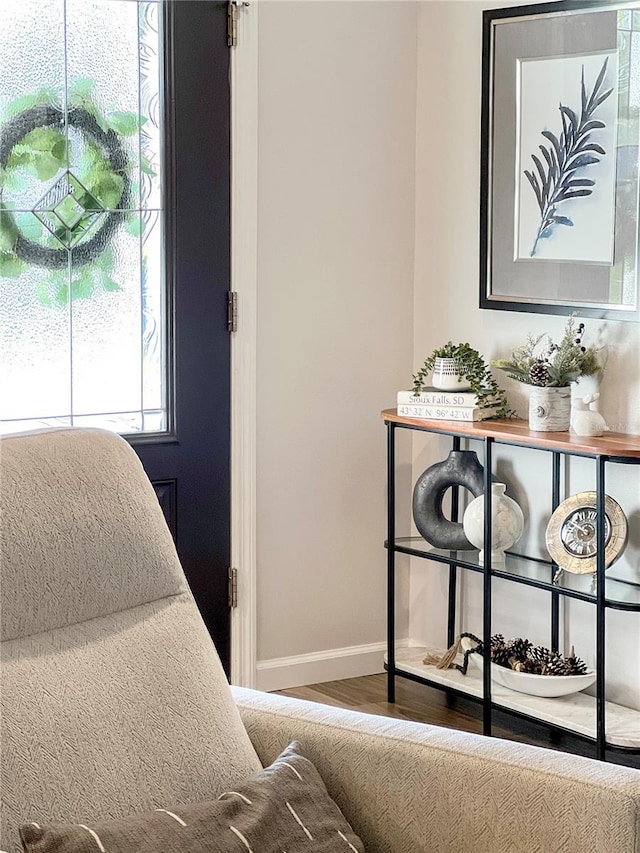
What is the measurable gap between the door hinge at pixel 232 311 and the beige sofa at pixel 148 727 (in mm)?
1625

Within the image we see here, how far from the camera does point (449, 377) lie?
10.8ft

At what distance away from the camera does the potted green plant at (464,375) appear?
3.28m

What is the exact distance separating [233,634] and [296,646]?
0.78 feet

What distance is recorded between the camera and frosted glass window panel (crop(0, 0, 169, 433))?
3.00 metres

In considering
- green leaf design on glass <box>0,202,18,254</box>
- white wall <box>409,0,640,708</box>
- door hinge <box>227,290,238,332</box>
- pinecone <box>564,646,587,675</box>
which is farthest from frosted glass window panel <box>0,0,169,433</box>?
pinecone <box>564,646,587,675</box>

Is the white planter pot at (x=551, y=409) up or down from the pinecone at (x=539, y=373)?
down

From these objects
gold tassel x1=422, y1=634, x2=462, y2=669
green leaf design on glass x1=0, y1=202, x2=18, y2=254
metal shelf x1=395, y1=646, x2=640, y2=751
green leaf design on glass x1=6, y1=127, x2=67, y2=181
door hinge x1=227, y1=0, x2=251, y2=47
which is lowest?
metal shelf x1=395, y1=646, x2=640, y2=751

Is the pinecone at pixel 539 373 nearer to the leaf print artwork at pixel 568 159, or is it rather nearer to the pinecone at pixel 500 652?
the leaf print artwork at pixel 568 159

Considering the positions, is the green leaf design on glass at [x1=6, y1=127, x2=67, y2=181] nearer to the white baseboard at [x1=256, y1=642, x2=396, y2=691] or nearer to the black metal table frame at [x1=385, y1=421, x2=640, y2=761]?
the black metal table frame at [x1=385, y1=421, x2=640, y2=761]

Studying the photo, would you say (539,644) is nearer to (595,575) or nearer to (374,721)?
(595,575)

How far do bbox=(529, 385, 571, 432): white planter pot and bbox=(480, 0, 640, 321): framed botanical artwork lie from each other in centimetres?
23

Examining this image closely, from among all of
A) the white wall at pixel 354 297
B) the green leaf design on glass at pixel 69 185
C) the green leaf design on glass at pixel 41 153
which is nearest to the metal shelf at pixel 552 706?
the white wall at pixel 354 297

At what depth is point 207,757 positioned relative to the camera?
1628 millimetres

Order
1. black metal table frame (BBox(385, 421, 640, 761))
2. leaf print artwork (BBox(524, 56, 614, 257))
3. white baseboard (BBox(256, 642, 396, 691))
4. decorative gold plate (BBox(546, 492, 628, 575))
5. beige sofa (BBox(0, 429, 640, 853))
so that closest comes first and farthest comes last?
beige sofa (BBox(0, 429, 640, 853)) → black metal table frame (BBox(385, 421, 640, 761)) → decorative gold plate (BBox(546, 492, 628, 575)) → leaf print artwork (BBox(524, 56, 614, 257)) → white baseboard (BBox(256, 642, 396, 691))
